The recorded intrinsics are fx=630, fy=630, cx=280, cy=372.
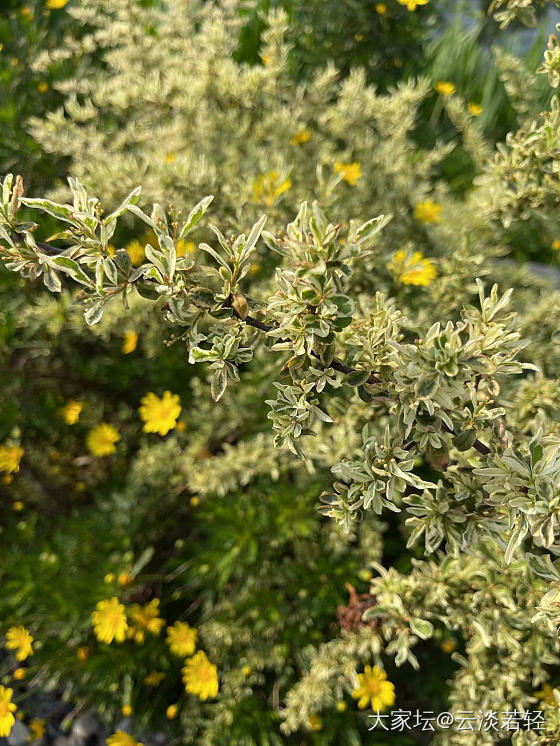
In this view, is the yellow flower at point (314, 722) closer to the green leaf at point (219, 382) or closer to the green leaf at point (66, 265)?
the green leaf at point (219, 382)

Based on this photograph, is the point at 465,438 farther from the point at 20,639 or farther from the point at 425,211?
the point at 20,639

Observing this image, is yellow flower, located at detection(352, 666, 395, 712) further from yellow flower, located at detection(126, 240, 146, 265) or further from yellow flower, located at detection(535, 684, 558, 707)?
yellow flower, located at detection(126, 240, 146, 265)

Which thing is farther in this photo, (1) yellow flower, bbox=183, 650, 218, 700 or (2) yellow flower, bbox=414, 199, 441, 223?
→ (2) yellow flower, bbox=414, 199, 441, 223

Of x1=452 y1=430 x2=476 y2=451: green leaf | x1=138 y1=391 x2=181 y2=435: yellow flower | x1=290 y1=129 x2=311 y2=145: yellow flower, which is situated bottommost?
x1=138 y1=391 x2=181 y2=435: yellow flower

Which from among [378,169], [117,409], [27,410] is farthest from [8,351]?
[378,169]

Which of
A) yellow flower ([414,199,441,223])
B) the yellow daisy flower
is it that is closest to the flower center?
the yellow daisy flower

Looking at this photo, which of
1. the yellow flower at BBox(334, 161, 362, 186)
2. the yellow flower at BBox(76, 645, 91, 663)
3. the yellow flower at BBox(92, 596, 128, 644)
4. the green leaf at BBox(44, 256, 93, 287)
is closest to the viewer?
the green leaf at BBox(44, 256, 93, 287)
